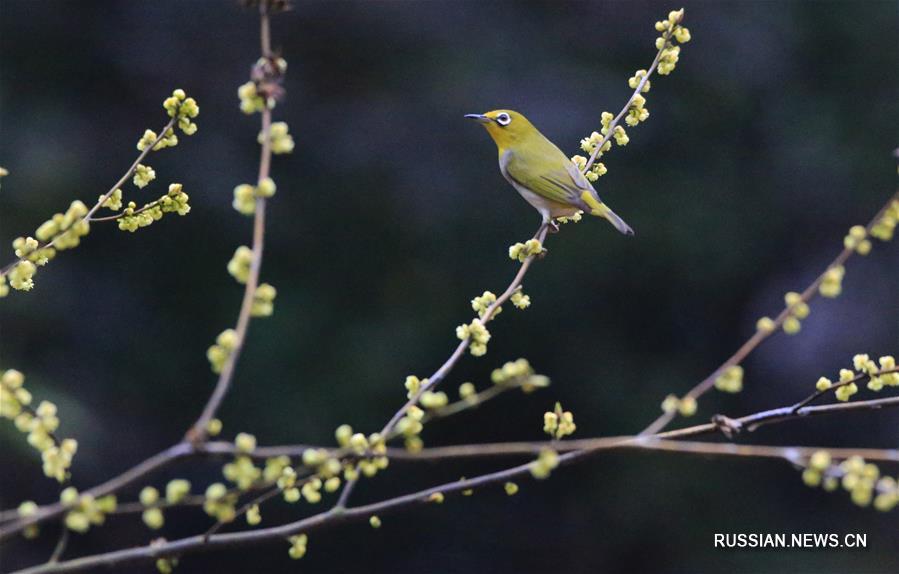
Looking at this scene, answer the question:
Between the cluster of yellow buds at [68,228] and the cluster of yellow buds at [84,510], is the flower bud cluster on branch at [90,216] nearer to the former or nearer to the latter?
the cluster of yellow buds at [68,228]

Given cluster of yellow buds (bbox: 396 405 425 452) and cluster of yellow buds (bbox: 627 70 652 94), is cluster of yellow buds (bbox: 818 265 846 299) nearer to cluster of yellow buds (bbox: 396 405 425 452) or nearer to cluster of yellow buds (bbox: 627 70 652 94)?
cluster of yellow buds (bbox: 396 405 425 452)

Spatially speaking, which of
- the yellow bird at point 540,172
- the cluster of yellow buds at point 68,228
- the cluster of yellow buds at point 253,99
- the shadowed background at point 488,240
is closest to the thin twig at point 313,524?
the cluster of yellow buds at point 68,228

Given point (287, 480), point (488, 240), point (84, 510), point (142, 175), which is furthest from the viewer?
point (488, 240)

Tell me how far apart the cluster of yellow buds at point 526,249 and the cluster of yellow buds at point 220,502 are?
104cm

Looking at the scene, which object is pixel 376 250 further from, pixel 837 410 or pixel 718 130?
pixel 837 410

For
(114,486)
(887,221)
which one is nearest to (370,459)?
(114,486)

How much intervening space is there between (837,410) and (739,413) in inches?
315

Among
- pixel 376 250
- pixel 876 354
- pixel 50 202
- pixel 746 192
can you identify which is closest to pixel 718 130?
pixel 746 192

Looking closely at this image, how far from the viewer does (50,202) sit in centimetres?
694

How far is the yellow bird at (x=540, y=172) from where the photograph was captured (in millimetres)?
3566

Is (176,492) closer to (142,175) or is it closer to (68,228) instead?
(68,228)

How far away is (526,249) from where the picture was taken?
7.34 feet

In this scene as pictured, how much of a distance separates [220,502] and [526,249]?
1.19m

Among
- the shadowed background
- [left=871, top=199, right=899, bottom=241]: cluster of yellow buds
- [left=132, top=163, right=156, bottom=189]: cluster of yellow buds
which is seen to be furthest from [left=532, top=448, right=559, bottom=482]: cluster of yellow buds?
the shadowed background
